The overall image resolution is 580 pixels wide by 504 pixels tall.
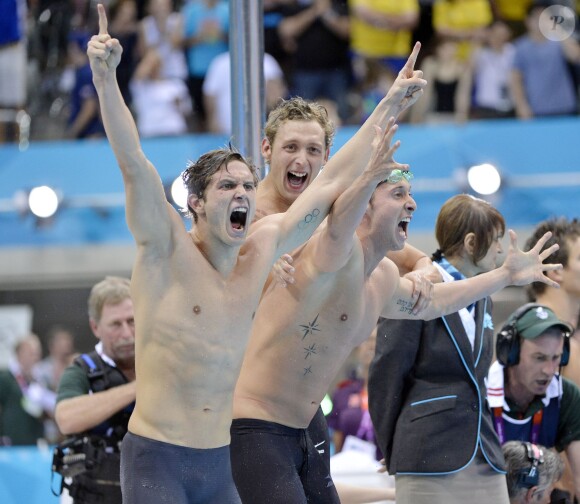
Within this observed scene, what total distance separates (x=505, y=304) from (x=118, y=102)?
6785mm

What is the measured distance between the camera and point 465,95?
9875mm

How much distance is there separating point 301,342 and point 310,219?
0.44 m

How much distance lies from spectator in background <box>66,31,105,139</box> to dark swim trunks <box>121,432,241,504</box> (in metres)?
6.53

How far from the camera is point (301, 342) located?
4.05 meters

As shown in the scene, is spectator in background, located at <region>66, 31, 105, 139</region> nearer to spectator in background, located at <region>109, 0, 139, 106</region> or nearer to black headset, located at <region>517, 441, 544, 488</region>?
spectator in background, located at <region>109, 0, 139, 106</region>

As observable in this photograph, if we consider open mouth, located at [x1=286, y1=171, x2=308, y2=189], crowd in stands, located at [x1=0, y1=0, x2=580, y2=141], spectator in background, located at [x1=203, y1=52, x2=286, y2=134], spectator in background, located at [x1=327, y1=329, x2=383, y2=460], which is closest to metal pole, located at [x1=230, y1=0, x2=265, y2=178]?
open mouth, located at [x1=286, y1=171, x2=308, y2=189]

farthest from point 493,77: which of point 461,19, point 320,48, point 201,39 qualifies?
point 201,39

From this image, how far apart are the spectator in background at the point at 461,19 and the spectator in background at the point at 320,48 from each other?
882 mm

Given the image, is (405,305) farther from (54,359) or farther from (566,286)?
(54,359)

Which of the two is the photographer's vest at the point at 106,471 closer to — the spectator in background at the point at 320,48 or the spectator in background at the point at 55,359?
the spectator in background at the point at 55,359

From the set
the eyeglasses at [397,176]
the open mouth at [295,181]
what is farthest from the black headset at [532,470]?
the open mouth at [295,181]

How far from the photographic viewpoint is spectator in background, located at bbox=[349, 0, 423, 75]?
9.96m

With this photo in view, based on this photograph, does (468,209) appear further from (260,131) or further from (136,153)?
(136,153)

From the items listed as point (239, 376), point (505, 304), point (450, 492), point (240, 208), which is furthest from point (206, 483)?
point (505, 304)
